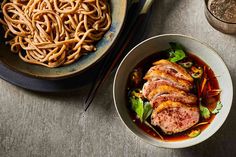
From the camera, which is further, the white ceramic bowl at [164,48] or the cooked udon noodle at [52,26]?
the cooked udon noodle at [52,26]

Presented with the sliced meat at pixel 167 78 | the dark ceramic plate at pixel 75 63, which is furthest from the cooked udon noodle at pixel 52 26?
Result: the sliced meat at pixel 167 78

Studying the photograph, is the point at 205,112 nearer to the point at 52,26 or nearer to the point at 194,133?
the point at 194,133

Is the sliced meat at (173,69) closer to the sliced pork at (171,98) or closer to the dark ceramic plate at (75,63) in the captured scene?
the sliced pork at (171,98)

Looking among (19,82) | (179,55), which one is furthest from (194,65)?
(19,82)

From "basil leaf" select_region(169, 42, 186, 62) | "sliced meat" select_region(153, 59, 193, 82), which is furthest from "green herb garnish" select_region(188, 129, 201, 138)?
"basil leaf" select_region(169, 42, 186, 62)

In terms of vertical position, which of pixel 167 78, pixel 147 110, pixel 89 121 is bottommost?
pixel 89 121

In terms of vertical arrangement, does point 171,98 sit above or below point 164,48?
below

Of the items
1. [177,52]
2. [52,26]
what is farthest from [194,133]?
[52,26]

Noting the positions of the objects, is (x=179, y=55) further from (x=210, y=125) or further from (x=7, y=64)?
(x=7, y=64)
